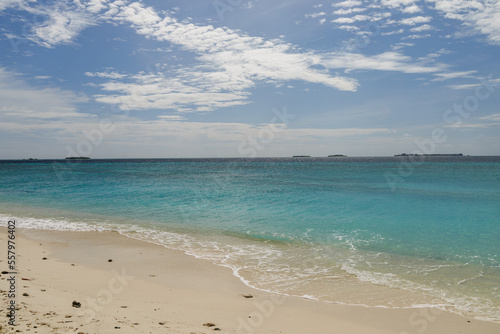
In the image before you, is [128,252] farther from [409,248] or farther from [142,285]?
[409,248]

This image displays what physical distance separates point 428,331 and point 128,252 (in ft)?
33.5

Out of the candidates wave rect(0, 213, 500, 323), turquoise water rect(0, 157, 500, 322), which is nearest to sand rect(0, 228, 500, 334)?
wave rect(0, 213, 500, 323)

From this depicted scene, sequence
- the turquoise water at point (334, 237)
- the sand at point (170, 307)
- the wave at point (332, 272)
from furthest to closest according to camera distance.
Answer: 1. the turquoise water at point (334, 237)
2. the wave at point (332, 272)
3. the sand at point (170, 307)

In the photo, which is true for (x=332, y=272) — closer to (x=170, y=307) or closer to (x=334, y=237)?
(x=334, y=237)

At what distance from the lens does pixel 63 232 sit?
52.7ft

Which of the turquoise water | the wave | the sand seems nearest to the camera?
the sand

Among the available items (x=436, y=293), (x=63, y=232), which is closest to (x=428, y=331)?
(x=436, y=293)

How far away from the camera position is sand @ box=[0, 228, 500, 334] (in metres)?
6.11

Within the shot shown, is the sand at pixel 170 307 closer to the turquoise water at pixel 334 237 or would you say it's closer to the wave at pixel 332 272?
the wave at pixel 332 272

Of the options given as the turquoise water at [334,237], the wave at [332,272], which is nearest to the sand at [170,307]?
the wave at [332,272]

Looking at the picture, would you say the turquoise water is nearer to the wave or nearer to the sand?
the wave

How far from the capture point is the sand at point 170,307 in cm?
611

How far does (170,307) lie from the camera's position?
730 centimetres

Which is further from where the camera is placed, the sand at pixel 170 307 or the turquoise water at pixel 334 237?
the turquoise water at pixel 334 237
